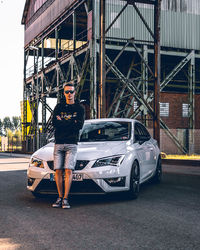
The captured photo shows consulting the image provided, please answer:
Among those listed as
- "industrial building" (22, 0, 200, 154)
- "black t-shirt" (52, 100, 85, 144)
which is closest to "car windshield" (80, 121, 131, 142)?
"black t-shirt" (52, 100, 85, 144)

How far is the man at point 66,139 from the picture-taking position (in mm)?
6188

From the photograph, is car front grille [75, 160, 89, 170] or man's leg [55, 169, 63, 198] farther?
car front grille [75, 160, 89, 170]

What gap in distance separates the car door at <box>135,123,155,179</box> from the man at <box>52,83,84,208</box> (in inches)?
69.1

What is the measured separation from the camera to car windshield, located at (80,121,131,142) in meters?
7.59

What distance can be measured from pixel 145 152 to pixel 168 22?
1910cm

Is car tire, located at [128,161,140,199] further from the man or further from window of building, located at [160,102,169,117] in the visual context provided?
window of building, located at [160,102,169,117]

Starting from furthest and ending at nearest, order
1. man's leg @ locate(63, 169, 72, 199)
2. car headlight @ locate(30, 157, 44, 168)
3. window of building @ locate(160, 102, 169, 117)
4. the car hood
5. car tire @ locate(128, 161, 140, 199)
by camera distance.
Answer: window of building @ locate(160, 102, 169, 117)
car tire @ locate(128, 161, 140, 199)
car headlight @ locate(30, 157, 44, 168)
the car hood
man's leg @ locate(63, 169, 72, 199)

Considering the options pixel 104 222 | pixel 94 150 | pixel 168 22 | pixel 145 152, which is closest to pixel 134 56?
pixel 168 22

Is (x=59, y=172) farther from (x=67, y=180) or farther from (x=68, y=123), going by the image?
(x=68, y=123)

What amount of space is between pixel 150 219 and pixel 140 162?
2232 mm

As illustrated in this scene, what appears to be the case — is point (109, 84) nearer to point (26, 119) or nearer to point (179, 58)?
point (179, 58)

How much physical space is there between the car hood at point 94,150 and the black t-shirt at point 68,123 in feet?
1.20

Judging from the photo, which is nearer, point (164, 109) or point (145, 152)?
point (145, 152)

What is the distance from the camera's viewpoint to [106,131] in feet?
25.9
